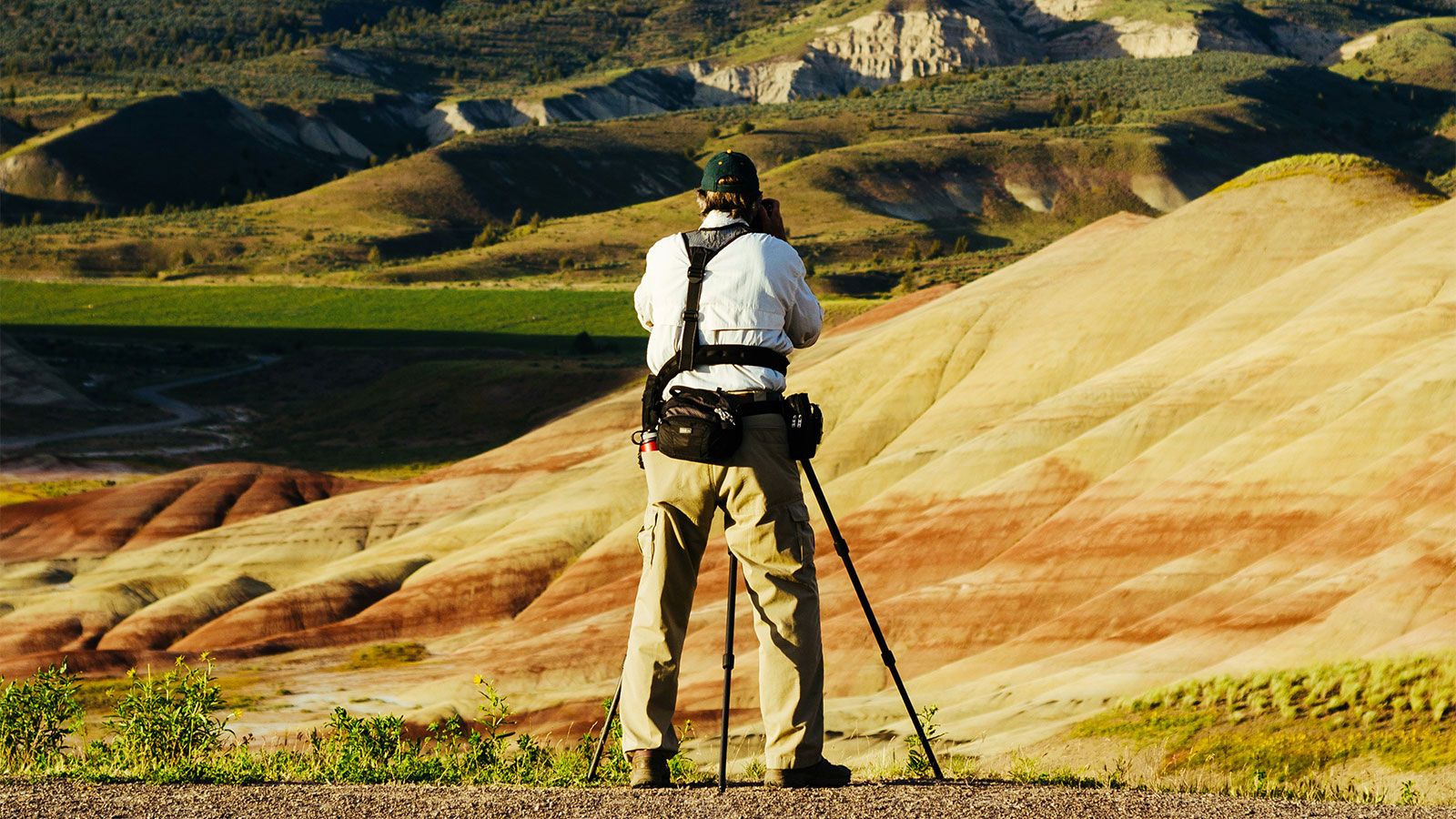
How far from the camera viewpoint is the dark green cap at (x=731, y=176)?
995 cm

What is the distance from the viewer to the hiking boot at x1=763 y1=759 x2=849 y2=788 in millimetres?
9398

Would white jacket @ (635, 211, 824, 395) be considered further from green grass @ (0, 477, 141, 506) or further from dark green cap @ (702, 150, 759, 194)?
green grass @ (0, 477, 141, 506)

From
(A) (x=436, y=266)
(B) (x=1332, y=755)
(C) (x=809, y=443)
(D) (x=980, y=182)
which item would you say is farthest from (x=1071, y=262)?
(D) (x=980, y=182)

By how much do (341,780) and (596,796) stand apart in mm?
1794

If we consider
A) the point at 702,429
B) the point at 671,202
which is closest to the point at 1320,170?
the point at 702,429

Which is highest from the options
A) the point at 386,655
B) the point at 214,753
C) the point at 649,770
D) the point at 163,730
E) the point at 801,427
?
the point at 801,427

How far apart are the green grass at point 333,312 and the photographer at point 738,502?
93.6 m

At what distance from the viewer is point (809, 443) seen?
31.3 ft

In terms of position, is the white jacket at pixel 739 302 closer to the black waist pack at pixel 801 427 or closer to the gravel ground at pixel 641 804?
the black waist pack at pixel 801 427

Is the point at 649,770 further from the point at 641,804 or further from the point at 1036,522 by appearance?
the point at 1036,522

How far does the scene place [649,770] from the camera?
959 cm

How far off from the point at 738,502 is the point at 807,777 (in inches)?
61.0

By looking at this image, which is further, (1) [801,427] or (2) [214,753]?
(2) [214,753]

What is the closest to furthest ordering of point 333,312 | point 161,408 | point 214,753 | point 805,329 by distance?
point 805,329 → point 214,753 → point 161,408 → point 333,312
